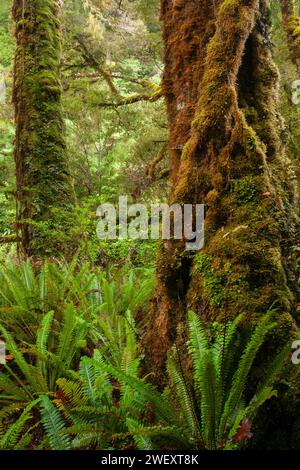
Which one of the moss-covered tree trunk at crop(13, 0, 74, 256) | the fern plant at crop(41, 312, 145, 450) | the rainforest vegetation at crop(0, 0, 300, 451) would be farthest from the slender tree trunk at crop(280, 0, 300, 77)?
the fern plant at crop(41, 312, 145, 450)

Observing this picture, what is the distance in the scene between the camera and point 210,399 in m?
1.67

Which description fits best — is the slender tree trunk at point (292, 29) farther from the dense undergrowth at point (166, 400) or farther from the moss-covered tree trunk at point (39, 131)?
the dense undergrowth at point (166, 400)

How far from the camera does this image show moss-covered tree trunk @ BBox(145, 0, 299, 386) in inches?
79.4

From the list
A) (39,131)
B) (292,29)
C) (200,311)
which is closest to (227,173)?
(200,311)

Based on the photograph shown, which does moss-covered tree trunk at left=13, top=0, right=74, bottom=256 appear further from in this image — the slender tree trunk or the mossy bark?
the slender tree trunk

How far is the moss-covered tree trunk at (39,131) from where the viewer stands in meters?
5.03

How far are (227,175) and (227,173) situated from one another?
0.01m

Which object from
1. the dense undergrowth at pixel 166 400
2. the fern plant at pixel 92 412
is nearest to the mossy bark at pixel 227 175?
the dense undergrowth at pixel 166 400

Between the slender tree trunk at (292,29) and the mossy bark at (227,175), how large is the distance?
521cm

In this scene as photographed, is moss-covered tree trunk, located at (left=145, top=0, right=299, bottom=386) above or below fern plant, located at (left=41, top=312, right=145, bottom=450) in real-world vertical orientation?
above

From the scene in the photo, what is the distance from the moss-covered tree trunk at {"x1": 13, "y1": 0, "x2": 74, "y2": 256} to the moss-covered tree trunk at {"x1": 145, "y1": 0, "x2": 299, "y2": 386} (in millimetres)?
2546

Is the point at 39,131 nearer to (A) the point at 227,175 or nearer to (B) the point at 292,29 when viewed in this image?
(A) the point at 227,175

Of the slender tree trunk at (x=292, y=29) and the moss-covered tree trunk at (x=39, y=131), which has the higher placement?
the slender tree trunk at (x=292, y=29)

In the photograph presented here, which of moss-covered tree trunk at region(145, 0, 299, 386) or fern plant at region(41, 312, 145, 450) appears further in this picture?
moss-covered tree trunk at region(145, 0, 299, 386)
